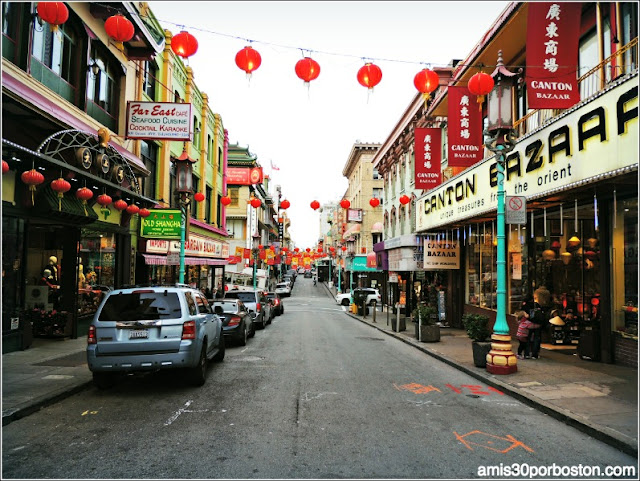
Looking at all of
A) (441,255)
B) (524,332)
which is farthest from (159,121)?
(524,332)

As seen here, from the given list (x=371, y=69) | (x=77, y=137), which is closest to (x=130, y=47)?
(x=77, y=137)

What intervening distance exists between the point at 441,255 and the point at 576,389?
1155 cm

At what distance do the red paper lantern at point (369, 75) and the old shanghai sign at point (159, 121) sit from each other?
8.34 metres

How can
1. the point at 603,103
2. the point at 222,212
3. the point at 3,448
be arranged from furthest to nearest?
the point at 222,212 → the point at 603,103 → the point at 3,448

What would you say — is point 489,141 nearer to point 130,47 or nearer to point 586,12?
point 586,12

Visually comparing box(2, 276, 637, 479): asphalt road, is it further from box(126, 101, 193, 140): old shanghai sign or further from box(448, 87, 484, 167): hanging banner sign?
box(126, 101, 193, 140): old shanghai sign

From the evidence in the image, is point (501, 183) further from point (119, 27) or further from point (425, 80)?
point (119, 27)

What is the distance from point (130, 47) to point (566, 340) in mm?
18110

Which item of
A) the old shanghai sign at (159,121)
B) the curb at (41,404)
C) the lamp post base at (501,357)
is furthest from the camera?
the old shanghai sign at (159,121)

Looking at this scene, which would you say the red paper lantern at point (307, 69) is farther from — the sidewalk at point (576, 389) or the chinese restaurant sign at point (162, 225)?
the chinese restaurant sign at point (162, 225)

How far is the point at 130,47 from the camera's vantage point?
17156 mm

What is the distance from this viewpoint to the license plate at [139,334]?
314 inches

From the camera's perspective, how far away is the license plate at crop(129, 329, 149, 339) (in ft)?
26.1

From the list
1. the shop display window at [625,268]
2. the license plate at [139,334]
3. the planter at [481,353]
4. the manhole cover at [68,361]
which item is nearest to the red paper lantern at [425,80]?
the shop display window at [625,268]
